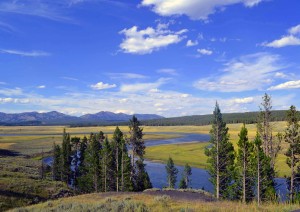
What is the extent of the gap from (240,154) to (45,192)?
1214 inches

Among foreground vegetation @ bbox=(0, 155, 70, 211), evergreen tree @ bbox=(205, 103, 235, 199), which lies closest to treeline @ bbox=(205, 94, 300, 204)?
evergreen tree @ bbox=(205, 103, 235, 199)

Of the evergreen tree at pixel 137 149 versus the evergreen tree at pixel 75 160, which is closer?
the evergreen tree at pixel 137 149

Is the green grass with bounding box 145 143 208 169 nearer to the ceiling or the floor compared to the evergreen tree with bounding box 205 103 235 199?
nearer to the floor

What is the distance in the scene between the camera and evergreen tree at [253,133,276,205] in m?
43.4

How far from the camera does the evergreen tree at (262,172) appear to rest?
4338 cm

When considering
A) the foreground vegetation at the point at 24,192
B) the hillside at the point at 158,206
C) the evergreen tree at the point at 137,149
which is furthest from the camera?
the evergreen tree at the point at 137,149

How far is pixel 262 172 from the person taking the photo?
150 feet

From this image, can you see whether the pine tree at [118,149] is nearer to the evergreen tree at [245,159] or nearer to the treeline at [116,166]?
the treeline at [116,166]

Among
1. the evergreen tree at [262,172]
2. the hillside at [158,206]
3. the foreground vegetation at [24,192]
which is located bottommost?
the foreground vegetation at [24,192]

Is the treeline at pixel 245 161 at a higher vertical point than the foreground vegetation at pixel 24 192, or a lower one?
higher

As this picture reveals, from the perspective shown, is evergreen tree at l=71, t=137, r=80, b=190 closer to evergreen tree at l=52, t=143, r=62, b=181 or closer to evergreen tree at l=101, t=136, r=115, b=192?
evergreen tree at l=52, t=143, r=62, b=181

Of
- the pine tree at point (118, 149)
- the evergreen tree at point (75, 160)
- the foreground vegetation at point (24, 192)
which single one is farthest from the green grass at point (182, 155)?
the foreground vegetation at point (24, 192)

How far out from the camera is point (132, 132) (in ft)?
192

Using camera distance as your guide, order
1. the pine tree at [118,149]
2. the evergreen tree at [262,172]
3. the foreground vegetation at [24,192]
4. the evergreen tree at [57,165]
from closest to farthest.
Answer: the evergreen tree at [262,172] → the foreground vegetation at [24,192] → the pine tree at [118,149] → the evergreen tree at [57,165]
